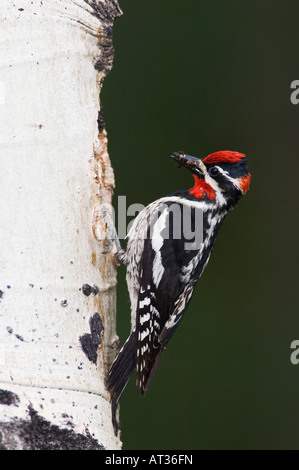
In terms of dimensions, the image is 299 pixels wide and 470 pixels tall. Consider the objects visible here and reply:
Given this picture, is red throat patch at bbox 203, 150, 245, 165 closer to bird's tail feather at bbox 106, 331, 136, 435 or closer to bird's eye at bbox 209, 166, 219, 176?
bird's eye at bbox 209, 166, 219, 176

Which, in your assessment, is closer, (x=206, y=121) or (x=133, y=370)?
(x=133, y=370)

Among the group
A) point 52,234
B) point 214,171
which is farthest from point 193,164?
point 52,234

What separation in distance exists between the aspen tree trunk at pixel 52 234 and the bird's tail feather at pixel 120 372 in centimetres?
4

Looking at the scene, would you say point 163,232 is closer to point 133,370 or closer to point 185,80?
point 133,370

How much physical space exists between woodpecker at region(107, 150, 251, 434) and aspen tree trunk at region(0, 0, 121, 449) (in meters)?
0.27

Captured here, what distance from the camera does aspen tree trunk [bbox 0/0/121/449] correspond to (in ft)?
7.20

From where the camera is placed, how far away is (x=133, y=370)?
2732 mm

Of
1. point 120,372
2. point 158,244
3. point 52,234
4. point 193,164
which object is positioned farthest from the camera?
point 193,164

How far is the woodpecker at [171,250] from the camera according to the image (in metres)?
2.86

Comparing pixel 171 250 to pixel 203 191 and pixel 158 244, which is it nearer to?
pixel 158 244

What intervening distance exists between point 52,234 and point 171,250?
71 cm

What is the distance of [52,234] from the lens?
2.36m

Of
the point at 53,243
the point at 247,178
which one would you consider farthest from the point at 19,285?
the point at 247,178

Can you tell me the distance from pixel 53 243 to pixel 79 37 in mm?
675
